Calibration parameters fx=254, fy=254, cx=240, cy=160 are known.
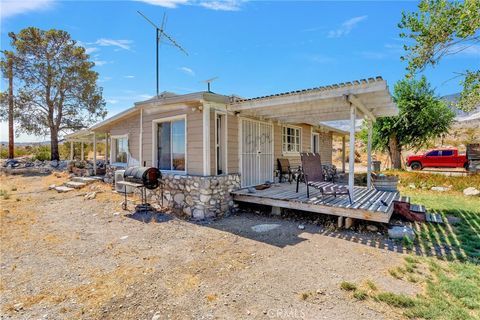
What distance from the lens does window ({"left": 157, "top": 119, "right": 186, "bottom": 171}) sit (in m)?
6.84

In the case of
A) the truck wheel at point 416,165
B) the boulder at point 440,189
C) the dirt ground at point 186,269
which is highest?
the truck wheel at point 416,165

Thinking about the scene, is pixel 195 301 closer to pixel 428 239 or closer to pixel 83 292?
pixel 83 292

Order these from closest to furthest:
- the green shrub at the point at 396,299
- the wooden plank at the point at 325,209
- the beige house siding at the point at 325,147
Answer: the green shrub at the point at 396,299 < the wooden plank at the point at 325,209 < the beige house siding at the point at 325,147

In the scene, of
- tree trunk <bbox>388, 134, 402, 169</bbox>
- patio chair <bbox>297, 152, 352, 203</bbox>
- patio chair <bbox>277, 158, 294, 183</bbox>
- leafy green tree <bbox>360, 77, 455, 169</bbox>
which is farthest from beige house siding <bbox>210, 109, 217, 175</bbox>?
tree trunk <bbox>388, 134, 402, 169</bbox>

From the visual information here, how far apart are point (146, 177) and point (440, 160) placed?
60.4 ft

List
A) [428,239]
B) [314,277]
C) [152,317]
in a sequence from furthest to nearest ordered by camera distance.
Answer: [428,239] < [314,277] < [152,317]

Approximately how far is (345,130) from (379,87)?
1028 cm

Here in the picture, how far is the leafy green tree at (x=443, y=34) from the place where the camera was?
5.96m

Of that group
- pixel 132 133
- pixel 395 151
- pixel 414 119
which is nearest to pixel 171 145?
pixel 132 133

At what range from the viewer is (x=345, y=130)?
1423 cm

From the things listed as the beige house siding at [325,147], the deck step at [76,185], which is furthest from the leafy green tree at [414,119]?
the deck step at [76,185]

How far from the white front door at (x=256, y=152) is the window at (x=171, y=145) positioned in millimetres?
1645

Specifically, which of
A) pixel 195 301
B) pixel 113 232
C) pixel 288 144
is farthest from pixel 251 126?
pixel 195 301

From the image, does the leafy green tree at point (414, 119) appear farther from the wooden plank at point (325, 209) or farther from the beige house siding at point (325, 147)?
the wooden plank at point (325, 209)
